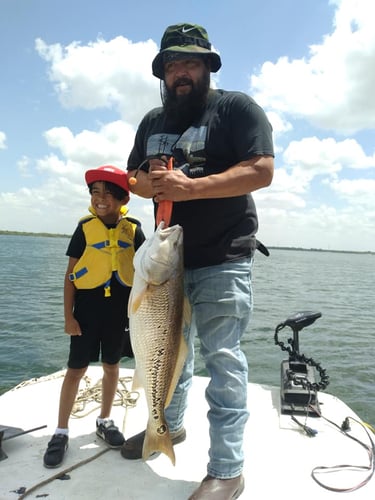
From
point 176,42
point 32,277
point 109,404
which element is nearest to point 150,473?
point 109,404

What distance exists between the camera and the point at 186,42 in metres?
2.96

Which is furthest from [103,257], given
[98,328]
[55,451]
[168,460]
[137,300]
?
[168,460]

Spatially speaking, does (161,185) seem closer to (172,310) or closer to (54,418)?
(172,310)

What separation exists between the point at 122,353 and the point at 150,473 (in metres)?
1.01

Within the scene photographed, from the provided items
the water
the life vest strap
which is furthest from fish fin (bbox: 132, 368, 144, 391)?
the water

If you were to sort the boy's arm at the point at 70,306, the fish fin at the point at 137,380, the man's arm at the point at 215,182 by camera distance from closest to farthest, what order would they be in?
the man's arm at the point at 215,182 < the fish fin at the point at 137,380 < the boy's arm at the point at 70,306

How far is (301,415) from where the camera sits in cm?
407

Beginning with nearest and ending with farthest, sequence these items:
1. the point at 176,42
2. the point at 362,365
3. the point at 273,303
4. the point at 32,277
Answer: the point at 176,42 < the point at 362,365 < the point at 273,303 < the point at 32,277

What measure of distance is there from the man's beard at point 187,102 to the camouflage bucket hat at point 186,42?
0.54 feet

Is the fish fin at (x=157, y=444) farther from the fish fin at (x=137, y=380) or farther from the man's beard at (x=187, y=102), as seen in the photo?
the man's beard at (x=187, y=102)

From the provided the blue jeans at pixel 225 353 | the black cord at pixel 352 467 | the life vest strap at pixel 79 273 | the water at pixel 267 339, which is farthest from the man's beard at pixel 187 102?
the water at pixel 267 339

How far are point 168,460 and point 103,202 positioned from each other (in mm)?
2156

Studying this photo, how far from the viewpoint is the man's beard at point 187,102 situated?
3.03 metres

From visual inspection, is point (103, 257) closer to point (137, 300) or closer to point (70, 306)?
point (70, 306)
